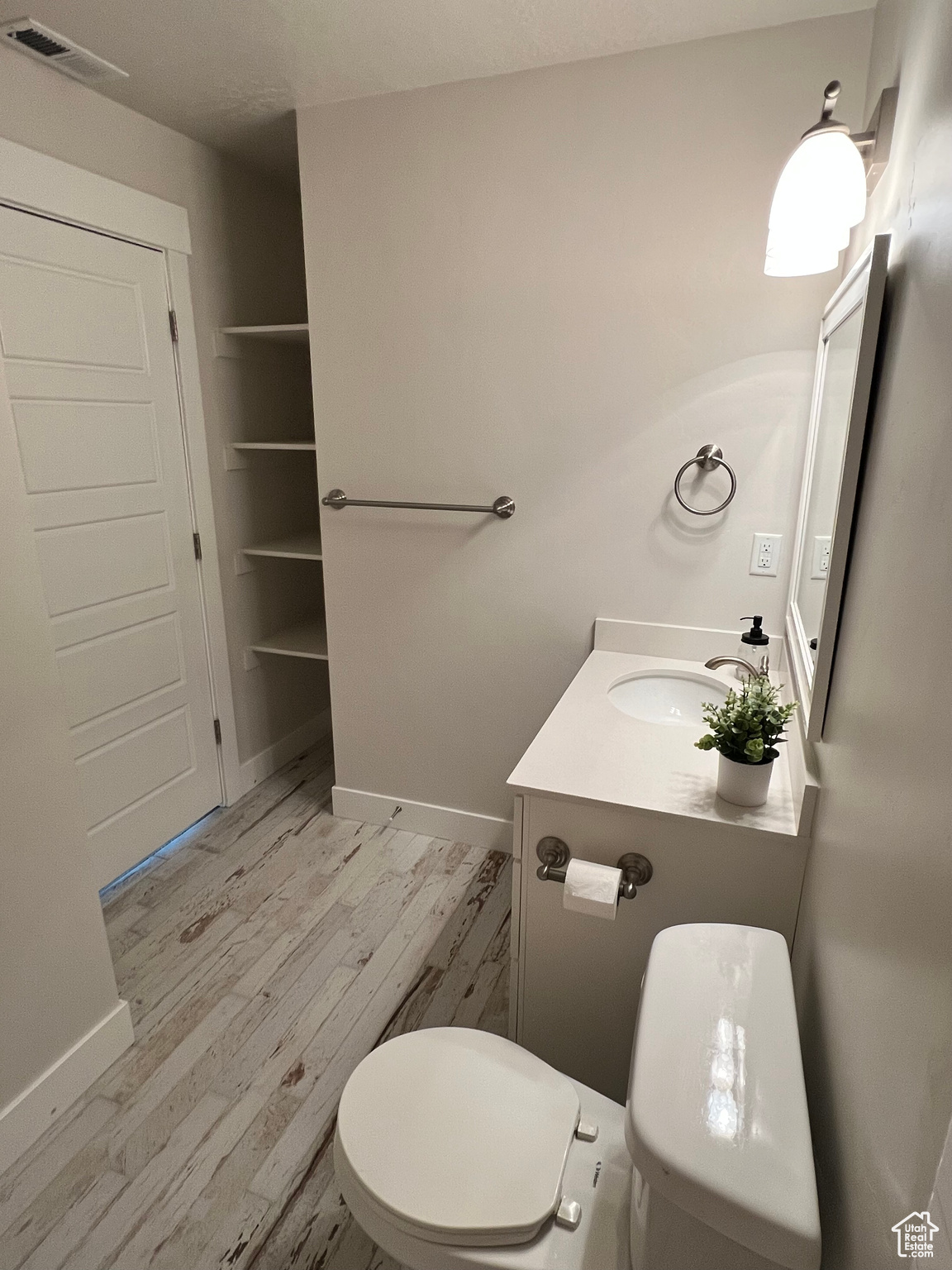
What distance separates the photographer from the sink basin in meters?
1.83

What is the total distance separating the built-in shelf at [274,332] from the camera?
92.2 inches

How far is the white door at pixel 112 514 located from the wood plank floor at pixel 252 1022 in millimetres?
333

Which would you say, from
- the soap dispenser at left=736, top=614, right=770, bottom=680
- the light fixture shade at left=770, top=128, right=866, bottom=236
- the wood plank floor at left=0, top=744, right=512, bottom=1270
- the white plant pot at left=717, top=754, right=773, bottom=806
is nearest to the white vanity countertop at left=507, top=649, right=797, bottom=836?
the white plant pot at left=717, top=754, right=773, bottom=806

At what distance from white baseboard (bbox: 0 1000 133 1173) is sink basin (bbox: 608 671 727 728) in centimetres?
137

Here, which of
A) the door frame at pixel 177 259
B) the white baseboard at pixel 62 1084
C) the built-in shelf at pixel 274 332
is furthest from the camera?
the built-in shelf at pixel 274 332

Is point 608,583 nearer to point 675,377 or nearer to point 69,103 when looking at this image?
point 675,377

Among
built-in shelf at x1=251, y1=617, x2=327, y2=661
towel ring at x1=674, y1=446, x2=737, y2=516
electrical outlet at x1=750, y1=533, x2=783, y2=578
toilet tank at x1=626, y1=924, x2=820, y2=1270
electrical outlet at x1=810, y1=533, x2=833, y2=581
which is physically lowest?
built-in shelf at x1=251, y1=617, x2=327, y2=661

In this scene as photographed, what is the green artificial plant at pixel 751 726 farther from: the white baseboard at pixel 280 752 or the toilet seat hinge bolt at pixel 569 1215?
the white baseboard at pixel 280 752

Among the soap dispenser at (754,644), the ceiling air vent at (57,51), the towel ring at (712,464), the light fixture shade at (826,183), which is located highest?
the ceiling air vent at (57,51)

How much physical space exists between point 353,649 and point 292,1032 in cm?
114

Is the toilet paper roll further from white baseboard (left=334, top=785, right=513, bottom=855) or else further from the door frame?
the door frame

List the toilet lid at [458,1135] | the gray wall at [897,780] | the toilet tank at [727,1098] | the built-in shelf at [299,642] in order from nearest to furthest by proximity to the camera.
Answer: the gray wall at [897,780]
the toilet tank at [727,1098]
the toilet lid at [458,1135]
the built-in shelf at [299,642]

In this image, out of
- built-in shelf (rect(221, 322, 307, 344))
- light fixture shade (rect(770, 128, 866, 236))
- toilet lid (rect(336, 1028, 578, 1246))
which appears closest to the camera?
toilet lid (rect(336, 1028, 578, 1246))

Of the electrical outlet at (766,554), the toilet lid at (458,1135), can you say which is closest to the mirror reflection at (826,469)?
the electrical outlet at (766,554)
